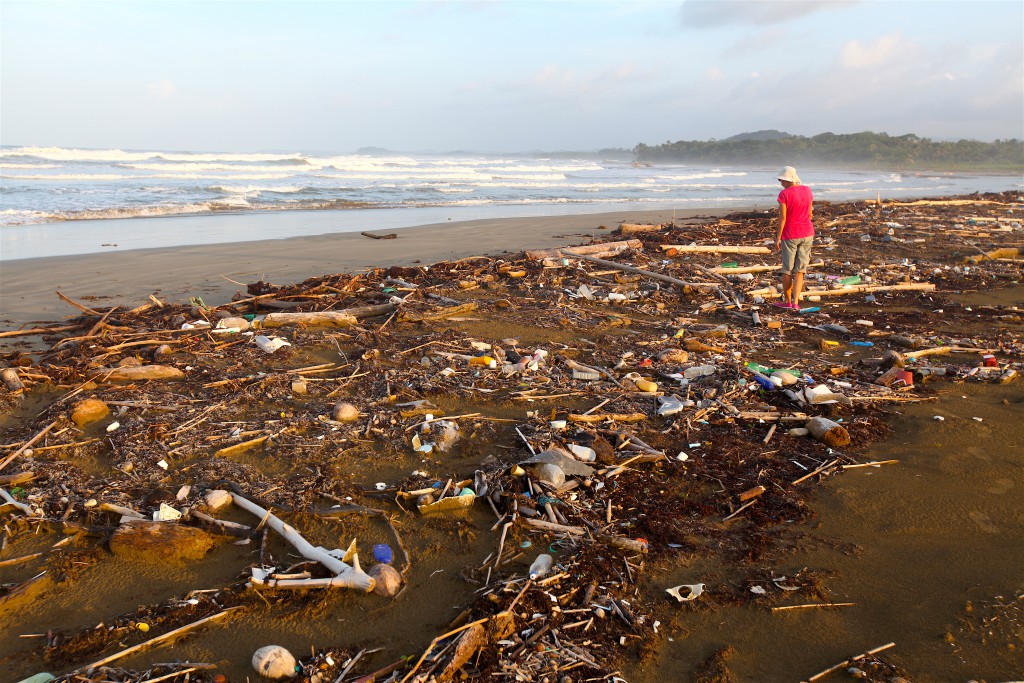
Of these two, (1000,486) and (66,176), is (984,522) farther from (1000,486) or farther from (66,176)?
(66,176)

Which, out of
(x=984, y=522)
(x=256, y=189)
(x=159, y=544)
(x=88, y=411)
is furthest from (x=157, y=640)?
(x=256, y=189)

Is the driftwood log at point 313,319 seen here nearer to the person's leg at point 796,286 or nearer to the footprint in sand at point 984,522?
the person's leg at point 796,286

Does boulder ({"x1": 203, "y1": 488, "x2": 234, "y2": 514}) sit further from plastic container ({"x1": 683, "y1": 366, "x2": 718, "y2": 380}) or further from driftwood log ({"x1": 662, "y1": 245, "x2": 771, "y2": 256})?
driftwood log ({"x1": 662, "y1": 245, "x2": 771, "y2": 256})

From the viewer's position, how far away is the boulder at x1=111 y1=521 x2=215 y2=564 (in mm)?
2811

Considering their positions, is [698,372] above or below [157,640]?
above

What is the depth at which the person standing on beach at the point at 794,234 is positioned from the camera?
292 inches

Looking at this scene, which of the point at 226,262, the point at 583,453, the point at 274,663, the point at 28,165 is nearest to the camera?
the point at 274,663

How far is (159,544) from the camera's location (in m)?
2.83

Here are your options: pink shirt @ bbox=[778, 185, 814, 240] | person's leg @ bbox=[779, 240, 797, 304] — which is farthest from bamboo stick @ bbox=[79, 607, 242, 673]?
pink shirt @ bbox=[778, 185, 814, 240]

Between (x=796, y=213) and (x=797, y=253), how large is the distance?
46cm

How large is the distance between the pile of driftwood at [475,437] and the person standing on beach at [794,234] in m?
0.38

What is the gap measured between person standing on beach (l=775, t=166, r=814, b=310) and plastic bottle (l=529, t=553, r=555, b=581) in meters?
5.62

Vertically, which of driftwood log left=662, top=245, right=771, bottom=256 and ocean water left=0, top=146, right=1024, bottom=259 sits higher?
ocean water left=0, top=146, right=1024, bottom=259

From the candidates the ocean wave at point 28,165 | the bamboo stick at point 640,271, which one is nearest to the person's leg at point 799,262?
the bamboo stick at point 640,271
